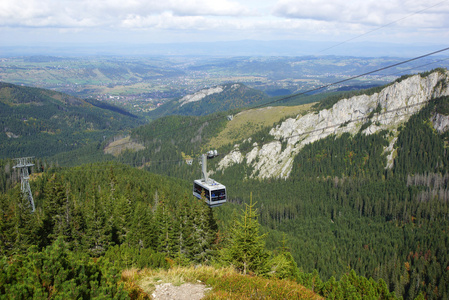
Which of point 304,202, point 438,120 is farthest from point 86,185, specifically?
point 438,120

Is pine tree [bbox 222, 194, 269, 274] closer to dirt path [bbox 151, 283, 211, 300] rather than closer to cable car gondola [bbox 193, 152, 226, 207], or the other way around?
dirt path [bbox 151, 283, 211, 300]

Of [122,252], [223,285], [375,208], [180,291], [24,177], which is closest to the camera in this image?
[223,285]

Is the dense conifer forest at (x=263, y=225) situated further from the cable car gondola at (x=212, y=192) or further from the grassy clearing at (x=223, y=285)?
the grassy clearing at (x=223, y=285)

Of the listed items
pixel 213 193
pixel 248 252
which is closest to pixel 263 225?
pixel 213 193

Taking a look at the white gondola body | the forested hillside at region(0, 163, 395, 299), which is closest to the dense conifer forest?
the forested hillside at region(0, 163, 395, 299)

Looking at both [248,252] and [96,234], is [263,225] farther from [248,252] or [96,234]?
[248,252]

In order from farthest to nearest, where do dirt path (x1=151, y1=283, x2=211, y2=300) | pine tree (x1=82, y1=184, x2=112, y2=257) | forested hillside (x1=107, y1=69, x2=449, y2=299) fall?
forested hillside (x1=107, y1=69, x2=449, y2=299), pine tree (x1=82, y1=184, x2=112, y2=257), dirt path (x1=151, y1=283, x2=211, y2=300)

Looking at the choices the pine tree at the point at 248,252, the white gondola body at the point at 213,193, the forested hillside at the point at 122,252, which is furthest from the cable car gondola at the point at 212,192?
the pine tree at the point at 248,252
